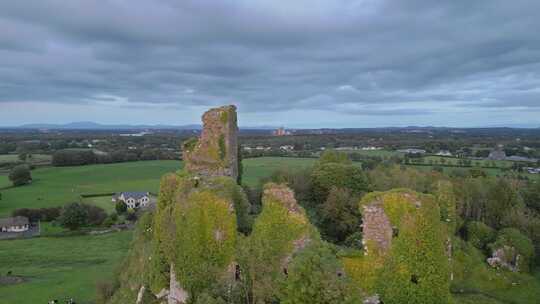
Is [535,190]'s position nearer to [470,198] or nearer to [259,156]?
[470,198]

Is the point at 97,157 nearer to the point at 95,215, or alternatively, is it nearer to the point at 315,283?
the point at 95,215

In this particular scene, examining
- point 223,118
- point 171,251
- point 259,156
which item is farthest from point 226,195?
point 259,156

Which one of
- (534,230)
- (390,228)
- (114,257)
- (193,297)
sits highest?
(390,228)

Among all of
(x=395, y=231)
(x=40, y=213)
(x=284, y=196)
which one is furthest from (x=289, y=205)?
(x=40, y=213)

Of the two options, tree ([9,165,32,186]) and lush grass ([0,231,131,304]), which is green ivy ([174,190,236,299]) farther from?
tree ([9,165,32,186])

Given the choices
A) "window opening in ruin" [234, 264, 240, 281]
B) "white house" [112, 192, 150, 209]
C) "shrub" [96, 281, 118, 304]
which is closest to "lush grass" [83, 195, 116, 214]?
"white house" [112, 192, 150, 209]

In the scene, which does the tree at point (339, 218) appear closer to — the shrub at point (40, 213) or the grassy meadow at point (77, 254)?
the grassy meadow at point (77, 254)

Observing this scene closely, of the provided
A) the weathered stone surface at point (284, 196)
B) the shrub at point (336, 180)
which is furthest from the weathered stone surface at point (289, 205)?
the shrub at point (336, 180)
